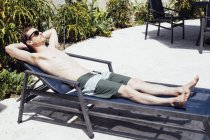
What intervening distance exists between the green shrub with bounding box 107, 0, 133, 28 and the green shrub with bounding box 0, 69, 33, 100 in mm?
5406

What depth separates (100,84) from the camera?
177 inches

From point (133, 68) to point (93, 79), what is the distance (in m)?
2.50

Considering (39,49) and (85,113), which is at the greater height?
(39,49)

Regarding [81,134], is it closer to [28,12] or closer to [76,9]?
[28,12]

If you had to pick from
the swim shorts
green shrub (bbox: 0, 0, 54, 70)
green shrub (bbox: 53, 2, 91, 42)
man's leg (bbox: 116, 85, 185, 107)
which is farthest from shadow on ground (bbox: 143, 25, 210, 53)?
man's leg (bbox: 116, 85, 185, 107)

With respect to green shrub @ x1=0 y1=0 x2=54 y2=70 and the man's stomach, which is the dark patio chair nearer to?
the man's stomach

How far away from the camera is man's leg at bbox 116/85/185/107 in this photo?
3.96m

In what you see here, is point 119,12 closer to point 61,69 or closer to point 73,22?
point 73,22

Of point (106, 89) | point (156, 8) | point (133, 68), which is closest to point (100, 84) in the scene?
point (106, 89)

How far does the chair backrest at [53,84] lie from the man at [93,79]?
71 millimetres

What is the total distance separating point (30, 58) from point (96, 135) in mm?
1323

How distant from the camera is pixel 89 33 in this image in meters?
9.55

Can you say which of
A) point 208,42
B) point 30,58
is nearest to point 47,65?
point 30,58

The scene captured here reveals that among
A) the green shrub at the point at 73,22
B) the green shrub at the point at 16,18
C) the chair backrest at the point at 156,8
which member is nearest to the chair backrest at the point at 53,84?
the green shrub at the point at 16,18
